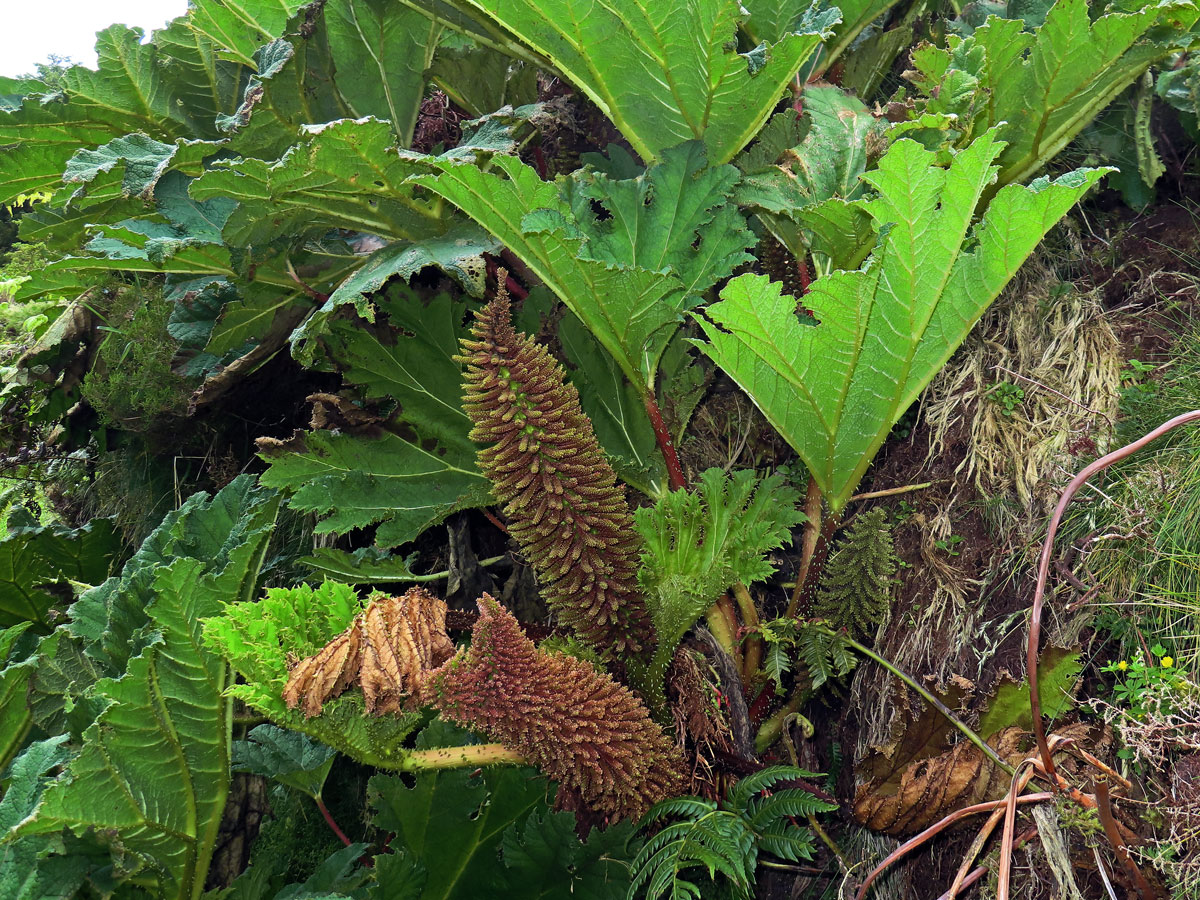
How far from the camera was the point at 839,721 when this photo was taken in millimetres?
1858

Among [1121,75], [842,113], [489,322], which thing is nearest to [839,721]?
[489,322]

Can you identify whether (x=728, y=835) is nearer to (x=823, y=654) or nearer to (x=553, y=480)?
(x=823, y=654)

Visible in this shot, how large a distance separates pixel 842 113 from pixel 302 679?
5.02ft

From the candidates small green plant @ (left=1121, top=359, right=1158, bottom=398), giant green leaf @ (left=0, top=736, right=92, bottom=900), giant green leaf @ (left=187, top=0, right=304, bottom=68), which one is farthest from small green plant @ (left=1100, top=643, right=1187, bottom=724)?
giant green leaf @ (left=187, top=0, right=304, bottom=68)

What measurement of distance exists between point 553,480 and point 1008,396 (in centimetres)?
103

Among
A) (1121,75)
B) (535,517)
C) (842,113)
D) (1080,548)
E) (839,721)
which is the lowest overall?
(839,721)

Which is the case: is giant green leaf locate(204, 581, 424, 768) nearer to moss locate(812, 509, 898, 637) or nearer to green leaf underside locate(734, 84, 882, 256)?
moss locate(812, 509, 898, 637)

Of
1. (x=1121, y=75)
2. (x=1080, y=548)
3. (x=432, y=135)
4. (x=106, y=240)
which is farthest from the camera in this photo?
(x=432, y=135)

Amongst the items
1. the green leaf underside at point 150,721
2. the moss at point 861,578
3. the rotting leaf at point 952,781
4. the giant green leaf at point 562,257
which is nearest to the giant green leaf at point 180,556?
the green leaf underside at point 150,721

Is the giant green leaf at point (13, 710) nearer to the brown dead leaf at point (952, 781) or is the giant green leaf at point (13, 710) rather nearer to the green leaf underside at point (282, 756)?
the green leaf underside at point (282, 756)

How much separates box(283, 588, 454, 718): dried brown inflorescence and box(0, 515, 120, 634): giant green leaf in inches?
59.4

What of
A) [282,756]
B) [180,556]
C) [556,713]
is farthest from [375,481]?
[556,713]

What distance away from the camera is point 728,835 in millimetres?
1437

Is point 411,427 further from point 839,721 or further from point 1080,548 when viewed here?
point 1080,548
